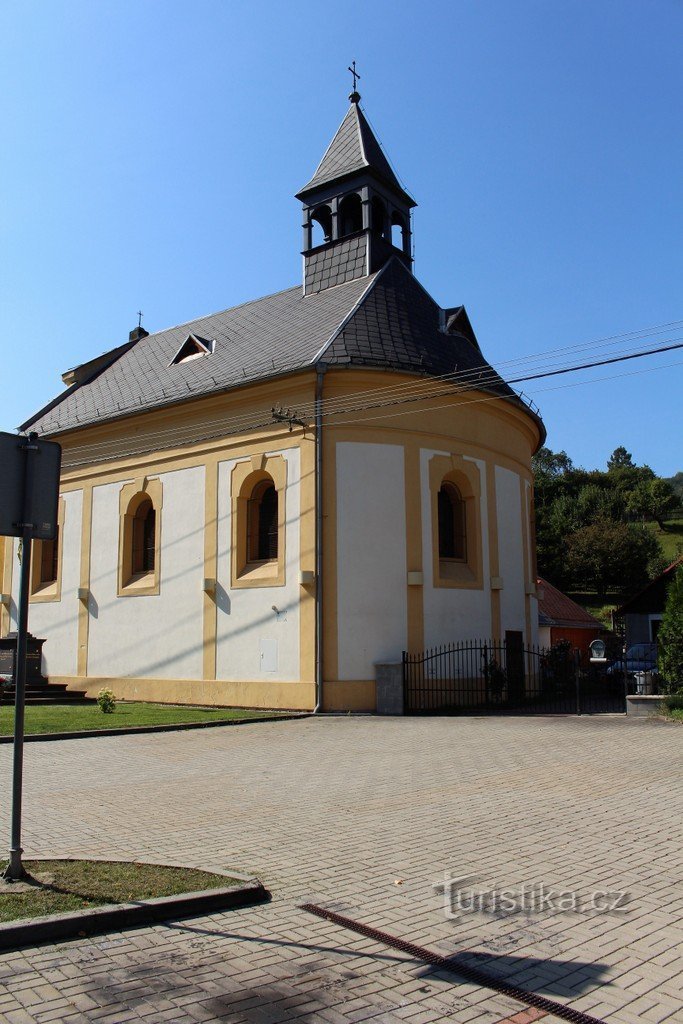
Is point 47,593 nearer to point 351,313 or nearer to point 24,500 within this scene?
point 351,313

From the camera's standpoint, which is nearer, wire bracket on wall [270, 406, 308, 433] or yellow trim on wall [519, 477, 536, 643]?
wire bracket on wall [270, 406, 308, 433]

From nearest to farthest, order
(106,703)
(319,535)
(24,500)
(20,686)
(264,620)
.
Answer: (20,686), (24,500), (106,703), (319,535), (264,620)

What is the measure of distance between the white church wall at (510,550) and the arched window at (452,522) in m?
1.38

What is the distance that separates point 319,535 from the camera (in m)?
19.6

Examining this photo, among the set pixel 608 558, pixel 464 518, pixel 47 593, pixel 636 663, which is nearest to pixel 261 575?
pixel 464 518

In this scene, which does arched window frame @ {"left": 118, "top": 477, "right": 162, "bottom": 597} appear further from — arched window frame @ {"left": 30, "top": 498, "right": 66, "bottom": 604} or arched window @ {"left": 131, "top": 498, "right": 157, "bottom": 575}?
arched window frame @ {"left": 30, "top": 498, "right": 66, "bottom": 604}

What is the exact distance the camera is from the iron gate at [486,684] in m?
19.6

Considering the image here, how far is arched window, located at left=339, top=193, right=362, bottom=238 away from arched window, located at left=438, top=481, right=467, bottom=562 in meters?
9.62

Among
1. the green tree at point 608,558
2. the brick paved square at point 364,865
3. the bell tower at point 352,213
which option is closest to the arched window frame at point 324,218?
the bell tower at point 352,213

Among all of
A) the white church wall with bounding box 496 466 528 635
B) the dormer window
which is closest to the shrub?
the white church wall with bounding box 496 466 528 635

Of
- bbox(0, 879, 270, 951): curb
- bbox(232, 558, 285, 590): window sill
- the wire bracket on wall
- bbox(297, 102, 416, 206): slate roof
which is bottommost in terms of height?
bbox(0, 879, 270, 951): curb

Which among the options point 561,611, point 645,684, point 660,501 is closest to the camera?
point 645,684

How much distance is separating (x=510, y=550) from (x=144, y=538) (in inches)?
440

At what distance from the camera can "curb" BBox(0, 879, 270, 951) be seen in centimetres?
446
